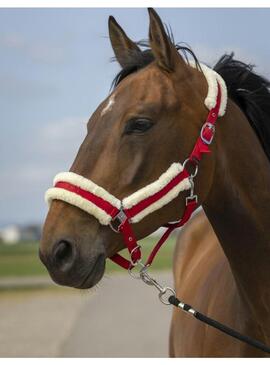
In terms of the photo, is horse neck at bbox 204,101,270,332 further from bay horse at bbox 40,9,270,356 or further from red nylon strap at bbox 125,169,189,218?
red nylon strap at bbox 125,169,189,218

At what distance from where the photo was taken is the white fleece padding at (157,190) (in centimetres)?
262

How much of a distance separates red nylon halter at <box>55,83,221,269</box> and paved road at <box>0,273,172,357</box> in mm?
2801

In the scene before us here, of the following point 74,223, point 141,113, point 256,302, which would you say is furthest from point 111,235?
point 256,302

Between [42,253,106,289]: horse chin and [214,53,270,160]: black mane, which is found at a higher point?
[214,53,270,160]: black mane

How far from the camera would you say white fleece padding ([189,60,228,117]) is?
284 cm

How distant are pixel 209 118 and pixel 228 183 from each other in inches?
11.8

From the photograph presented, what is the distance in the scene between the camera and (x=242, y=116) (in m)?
3.01

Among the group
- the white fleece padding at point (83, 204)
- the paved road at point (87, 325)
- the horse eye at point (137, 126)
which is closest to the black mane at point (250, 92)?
the horse eye at point (137, 126)

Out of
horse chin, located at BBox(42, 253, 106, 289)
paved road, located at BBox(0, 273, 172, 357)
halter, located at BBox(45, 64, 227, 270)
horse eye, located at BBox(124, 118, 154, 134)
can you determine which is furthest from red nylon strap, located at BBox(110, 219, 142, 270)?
paved road, located at BBox(0, 273, 172, 357)

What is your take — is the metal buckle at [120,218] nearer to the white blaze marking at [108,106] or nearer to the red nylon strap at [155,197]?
the red nylon strap at [155,197]

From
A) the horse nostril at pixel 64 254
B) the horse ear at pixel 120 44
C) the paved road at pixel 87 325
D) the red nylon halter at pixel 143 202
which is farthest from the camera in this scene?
the paved road at pixel 87 325

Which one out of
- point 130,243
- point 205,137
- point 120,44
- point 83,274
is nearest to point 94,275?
point 83,274

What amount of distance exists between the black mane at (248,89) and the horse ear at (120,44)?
0.05 metres

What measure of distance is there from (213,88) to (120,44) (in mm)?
538
